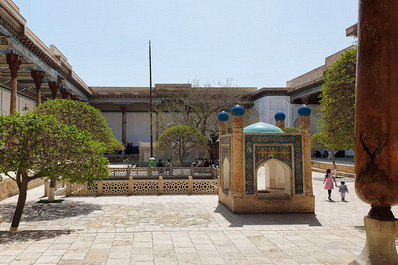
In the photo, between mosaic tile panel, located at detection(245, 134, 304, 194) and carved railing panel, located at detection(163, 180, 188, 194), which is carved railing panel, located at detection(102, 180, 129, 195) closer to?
carved railing panel, located at detection(163, 180, 188, 194)

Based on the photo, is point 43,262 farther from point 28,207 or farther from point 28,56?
point 28,56

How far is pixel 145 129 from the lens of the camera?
3984 centimetres

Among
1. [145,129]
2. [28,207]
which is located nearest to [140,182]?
[28,207]

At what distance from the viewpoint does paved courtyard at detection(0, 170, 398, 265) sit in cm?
527

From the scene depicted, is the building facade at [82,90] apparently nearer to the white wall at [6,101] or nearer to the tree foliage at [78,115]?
the white wall at [6,101]

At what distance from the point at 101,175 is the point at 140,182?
4539 mm

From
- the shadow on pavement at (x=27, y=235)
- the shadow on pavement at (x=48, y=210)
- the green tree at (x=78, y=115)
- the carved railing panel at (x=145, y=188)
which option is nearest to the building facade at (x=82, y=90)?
the green tree at (x=78, y=115)

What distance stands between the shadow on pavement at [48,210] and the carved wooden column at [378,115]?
29.2 feet

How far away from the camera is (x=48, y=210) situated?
1043 centimetres

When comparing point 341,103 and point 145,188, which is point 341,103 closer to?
point 341,103

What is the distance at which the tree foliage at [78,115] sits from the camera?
1435 cm

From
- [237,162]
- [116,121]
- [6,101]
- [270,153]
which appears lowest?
[237,162]

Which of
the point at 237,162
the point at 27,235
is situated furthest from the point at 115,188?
the point at 27,235

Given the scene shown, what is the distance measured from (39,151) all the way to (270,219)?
6.24 metres
